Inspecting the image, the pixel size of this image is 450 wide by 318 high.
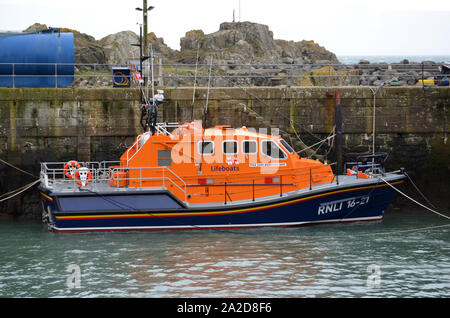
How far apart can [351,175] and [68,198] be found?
6.92 meters

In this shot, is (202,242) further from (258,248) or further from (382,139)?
(382,139)

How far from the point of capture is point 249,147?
46.6 ft

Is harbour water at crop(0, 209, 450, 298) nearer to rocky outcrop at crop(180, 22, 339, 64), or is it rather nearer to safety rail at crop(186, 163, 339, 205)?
safety rail at crop(186, 163, 339, 205)

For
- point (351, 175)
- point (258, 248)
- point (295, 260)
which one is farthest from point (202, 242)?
point (351, 175)

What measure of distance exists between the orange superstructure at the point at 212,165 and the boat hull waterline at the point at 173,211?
398 millimetres

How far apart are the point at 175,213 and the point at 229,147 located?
198 cm

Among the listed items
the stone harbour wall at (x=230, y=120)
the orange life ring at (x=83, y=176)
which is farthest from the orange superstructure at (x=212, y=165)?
the stone harbour wall at (x=230, y=120)

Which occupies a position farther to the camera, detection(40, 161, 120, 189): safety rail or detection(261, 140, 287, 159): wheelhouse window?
detection(40, 161, 120, 189): safety rail

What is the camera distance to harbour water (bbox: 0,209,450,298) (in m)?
10.1

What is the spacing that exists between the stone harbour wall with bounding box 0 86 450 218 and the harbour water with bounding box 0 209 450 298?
2377mm

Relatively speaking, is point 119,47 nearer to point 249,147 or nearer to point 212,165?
point 212,165

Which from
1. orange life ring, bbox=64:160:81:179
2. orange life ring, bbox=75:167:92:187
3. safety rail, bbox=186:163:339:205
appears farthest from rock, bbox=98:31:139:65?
safety rail, bbox=186:163:339:205

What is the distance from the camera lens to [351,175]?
50.2 feet
